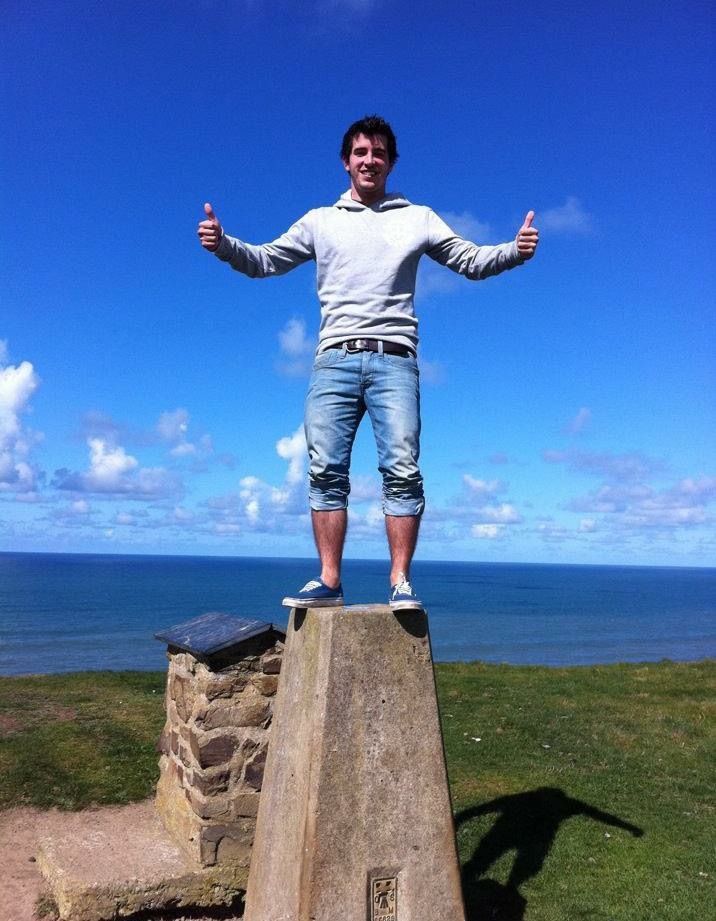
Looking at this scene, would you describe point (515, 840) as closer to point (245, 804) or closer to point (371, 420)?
point (245, 804)

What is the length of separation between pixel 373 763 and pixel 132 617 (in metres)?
68.2

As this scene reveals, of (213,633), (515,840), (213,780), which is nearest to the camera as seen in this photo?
(213,780)

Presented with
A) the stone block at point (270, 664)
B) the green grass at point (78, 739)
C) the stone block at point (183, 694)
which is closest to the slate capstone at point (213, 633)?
the stone block at point (270, 664)

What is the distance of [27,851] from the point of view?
7629 mm

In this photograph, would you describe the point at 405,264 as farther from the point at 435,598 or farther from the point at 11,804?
the point at 435,598

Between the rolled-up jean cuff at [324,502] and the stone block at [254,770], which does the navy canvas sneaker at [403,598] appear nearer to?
the rolled-up jean cuff at [324,502]

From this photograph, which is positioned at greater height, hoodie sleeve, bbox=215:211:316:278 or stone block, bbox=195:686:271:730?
hoodie sleeve, bbox=215:211:316:278

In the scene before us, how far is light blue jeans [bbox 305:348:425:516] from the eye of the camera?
4.38m

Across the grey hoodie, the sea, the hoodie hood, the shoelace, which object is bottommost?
the sea

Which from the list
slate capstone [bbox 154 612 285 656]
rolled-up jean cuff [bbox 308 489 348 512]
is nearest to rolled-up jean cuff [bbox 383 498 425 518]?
rolled-up jean cuff [bbox 308 489 348 512]

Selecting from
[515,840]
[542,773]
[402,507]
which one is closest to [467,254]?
[402,507]

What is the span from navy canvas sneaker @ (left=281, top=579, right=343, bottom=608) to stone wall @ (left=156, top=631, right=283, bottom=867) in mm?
2838

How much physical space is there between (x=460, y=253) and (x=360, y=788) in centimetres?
301

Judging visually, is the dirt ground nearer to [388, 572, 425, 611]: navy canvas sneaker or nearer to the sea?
[388, 572, 425, 611]: navy canvas sneaker
